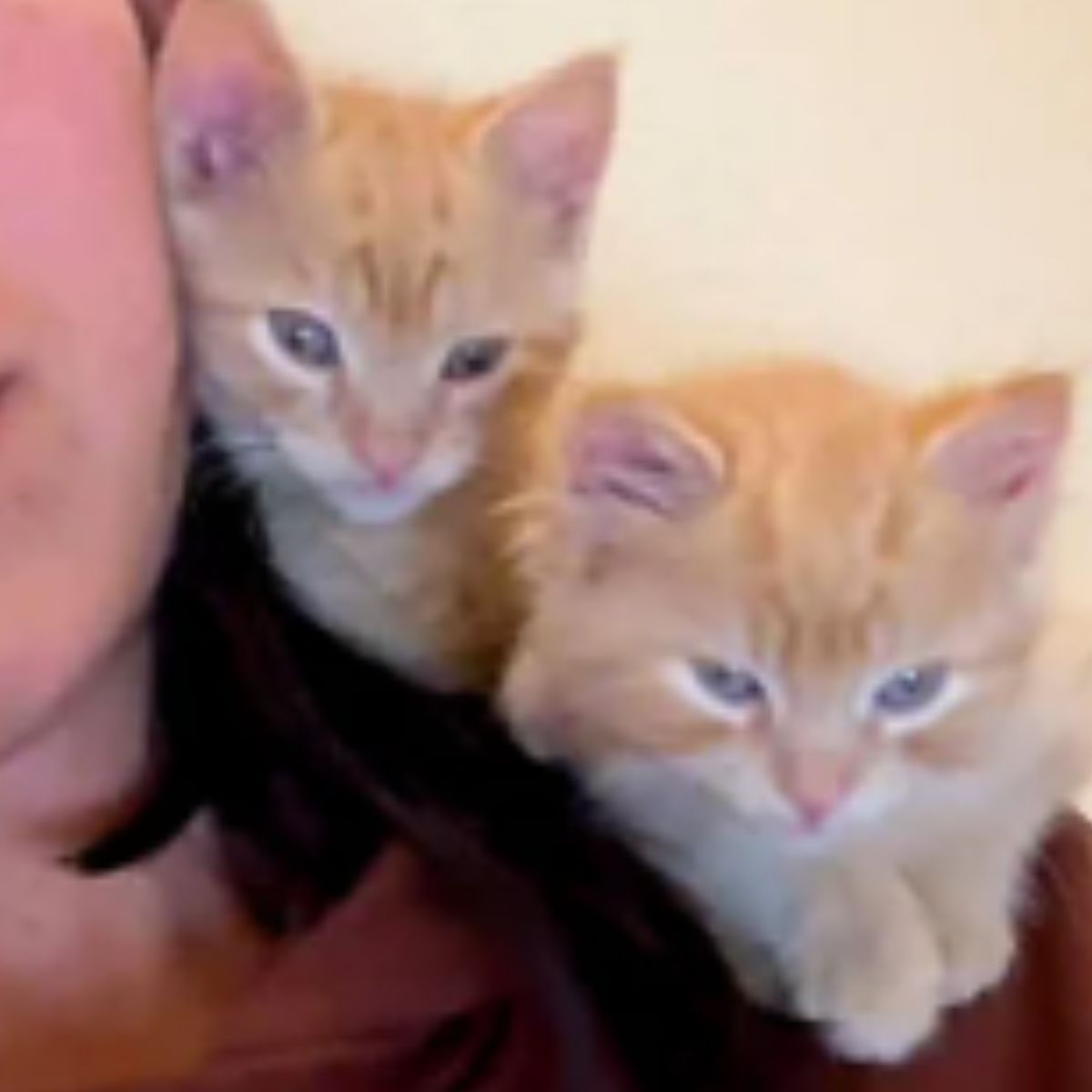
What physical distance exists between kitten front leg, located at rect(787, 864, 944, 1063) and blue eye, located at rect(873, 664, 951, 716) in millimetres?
85

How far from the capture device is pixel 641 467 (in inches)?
42.4

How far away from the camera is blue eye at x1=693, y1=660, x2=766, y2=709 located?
1.11 metres

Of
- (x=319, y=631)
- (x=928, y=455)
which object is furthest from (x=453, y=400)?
(x=928, y=455)

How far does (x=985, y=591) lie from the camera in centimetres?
111

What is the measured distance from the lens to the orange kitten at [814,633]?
3.59 ft

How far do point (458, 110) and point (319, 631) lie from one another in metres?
0.24

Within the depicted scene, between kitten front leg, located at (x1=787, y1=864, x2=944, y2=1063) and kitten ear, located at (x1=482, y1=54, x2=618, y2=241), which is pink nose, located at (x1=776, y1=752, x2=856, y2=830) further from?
kitten ear, located at (x1=482, y1=54, x2=618, y2=241)

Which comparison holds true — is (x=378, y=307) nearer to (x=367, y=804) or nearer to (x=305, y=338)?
(x=305, y=338)

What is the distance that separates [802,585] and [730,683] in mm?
49

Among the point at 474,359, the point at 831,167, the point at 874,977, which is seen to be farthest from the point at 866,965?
the point at 831,167

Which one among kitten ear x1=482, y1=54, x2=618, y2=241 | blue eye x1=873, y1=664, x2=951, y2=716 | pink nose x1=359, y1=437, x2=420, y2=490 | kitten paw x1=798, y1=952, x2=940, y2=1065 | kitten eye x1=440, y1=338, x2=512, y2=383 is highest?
kitten ear x1=482, y1=54, x2=618, y2=241

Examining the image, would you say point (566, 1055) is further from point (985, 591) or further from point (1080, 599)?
point (1080, 599)

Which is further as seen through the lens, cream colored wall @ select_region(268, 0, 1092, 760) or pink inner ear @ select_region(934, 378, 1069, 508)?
cream colored wall @ select_region(268, 0, 1092, 760)

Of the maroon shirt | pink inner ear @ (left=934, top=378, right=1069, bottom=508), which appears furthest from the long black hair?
pink inner ear @ (left=934, top=378, right=1069, bottom=508)
